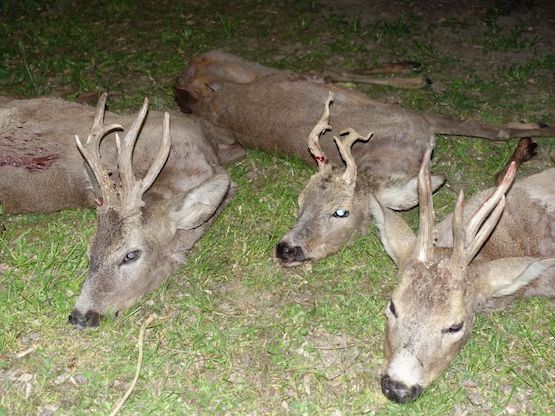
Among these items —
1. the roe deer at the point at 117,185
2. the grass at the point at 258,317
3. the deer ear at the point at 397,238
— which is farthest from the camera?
the roe deer at the point at 117,185

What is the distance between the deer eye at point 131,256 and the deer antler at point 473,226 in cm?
249

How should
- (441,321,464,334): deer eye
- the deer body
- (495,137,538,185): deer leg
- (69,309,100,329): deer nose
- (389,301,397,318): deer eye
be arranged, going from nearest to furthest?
1. (441,321,464,334): deer eye
2. (389,301,397,318): deer eye
3. (69,309,100,329): deer nose
4. the deer body
5. (495,137,538,185): deer leg

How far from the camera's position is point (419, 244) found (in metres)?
4.84

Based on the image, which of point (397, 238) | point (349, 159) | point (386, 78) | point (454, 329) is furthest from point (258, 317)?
point (386, 78)

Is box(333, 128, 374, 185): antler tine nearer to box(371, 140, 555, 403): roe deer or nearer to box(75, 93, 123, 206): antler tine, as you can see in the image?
box(371, 140, 555, 403): roe deer

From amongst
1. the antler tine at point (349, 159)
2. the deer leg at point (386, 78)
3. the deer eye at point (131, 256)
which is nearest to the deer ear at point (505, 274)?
the antler tine at point (349, 159)

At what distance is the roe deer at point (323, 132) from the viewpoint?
6.46m

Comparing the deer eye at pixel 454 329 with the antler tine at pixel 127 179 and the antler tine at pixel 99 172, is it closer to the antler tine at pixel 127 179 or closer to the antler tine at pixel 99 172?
the antler tine at pixel 127 179

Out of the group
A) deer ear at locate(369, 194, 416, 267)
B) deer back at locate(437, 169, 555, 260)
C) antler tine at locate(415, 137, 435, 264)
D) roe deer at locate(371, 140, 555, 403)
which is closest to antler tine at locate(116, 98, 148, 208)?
deer ear at locate(369, 194, 416, 267)

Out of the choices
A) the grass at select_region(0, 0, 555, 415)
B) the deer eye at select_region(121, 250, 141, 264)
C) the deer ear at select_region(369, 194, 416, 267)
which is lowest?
the grass at select_region(0, 0, 555, 415)

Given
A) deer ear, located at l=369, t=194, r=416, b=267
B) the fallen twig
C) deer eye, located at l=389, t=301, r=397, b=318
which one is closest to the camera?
deer eye, located at l=389, t=301, r=397, b=318

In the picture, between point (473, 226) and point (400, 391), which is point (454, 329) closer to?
point (400, 391)

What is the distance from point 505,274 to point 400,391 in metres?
1.11

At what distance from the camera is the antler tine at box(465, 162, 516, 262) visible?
4648mm
